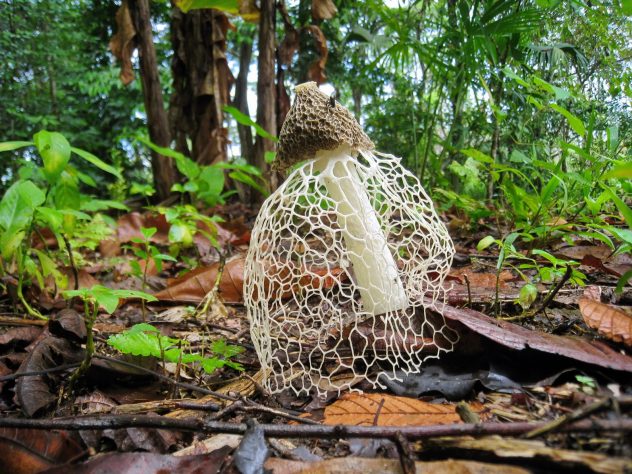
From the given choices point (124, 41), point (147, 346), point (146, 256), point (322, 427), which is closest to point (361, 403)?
point (322, 427)

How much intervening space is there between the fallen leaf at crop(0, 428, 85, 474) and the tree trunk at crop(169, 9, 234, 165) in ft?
15.6

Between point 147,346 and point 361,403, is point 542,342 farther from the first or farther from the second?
point 147,346

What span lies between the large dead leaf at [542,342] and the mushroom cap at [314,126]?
2.35 ft

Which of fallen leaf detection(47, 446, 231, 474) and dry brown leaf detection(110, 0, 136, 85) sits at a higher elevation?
dry brown leaf detection(110, 0, 136, 85)

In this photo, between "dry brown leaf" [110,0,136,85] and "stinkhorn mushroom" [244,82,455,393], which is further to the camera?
A: "dry brown leaf" [110,0,136,85]

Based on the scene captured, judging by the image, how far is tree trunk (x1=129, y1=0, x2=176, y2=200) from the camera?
5.21 m

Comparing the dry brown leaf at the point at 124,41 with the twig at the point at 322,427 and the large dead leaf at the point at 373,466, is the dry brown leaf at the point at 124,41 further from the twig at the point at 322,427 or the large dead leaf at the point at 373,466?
the large dead leaf at the point at 373,466

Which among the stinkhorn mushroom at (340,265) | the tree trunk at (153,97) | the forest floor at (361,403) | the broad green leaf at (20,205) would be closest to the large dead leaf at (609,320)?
the forest floor at (361,403)

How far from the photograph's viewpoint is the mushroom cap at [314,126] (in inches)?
61.2

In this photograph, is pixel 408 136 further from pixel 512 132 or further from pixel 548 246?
pixel 548 246

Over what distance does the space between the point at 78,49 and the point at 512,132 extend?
9.82 m

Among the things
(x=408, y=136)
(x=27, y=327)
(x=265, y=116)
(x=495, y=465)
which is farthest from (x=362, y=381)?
(x=408, y=136)

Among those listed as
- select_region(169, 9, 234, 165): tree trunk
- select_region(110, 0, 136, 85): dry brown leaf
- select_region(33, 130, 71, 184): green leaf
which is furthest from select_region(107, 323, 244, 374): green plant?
select_region(110, 0, 136, 85): dry brown leaf

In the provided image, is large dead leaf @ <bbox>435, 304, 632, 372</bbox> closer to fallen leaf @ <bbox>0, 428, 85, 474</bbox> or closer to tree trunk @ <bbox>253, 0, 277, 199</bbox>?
fallen leaf @ <bbox>0, 428, 85, 474</bbox>
